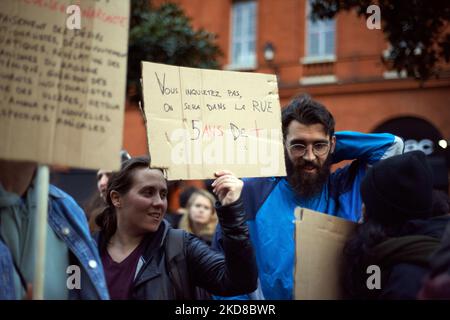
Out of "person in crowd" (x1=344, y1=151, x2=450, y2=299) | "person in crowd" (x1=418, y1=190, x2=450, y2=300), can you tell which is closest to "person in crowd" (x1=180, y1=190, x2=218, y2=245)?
"person in crowd" (x1=344, y1=151, x2=450, y2=299)

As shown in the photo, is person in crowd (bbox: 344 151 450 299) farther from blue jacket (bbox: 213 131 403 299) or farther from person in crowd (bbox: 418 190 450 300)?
blue jacket (bbox: 213 131 403 299)

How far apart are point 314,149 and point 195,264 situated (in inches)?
27.5

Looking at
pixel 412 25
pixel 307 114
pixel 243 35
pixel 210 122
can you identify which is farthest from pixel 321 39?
pixel 210 122

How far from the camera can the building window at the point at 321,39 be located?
12.8m

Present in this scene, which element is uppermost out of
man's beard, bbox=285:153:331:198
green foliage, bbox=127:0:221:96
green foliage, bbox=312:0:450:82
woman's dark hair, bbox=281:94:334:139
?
green foliage, bbox=127:0:221:96

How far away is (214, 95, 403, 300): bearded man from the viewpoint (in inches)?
93.0

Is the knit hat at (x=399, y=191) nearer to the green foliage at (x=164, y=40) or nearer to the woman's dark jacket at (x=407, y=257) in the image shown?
the woman's dark jacket at (x=407, y=257)

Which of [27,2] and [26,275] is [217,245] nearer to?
[26,275]

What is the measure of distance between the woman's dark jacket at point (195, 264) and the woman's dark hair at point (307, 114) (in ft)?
1.88

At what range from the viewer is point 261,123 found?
2199mm

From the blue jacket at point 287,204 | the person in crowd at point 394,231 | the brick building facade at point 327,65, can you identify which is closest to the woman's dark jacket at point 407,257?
the person in crowd at point 394,231

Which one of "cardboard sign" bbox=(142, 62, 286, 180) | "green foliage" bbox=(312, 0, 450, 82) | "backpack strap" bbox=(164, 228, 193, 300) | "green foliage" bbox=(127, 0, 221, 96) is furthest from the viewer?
"green foliage" bbox=(127, 0, 221, 96)

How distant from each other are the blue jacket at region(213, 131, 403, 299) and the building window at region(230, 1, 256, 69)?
37.2 ft

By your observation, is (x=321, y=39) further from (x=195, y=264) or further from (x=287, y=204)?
(x=195, y=264)
